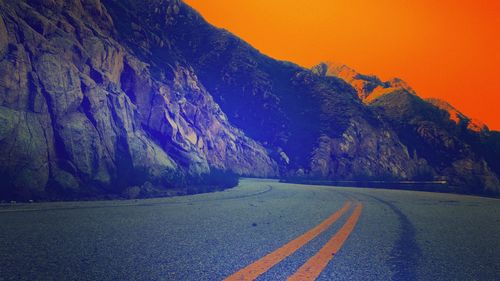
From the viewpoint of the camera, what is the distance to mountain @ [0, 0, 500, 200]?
1376 centimetres

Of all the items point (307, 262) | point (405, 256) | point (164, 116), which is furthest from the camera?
point (164, 116)

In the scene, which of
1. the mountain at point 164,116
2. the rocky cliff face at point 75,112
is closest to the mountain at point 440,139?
the mountain at point 164,116

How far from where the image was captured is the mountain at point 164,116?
45.1ft

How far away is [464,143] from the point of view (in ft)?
257

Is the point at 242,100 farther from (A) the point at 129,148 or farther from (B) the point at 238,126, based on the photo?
(A) the point at 129,148

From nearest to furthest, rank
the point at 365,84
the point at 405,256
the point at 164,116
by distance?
the point at 405,256, the point at 164,116, the point at 365,84

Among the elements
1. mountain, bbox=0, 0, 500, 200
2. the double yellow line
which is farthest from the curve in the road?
mountain, bbox=0, 0, 500, 200

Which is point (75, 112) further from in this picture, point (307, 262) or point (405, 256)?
point (405, 256)

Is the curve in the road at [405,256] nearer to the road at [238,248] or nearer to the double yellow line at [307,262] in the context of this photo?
the road at [238,248]

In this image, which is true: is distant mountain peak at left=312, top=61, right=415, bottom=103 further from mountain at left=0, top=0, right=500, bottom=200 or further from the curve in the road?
the curve in the road

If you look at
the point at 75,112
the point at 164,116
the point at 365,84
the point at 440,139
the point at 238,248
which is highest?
the point at 365,84

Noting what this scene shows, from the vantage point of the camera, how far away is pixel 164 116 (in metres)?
25.3

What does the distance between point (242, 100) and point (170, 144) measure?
42817 mm

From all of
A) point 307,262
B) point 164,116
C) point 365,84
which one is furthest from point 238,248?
point 365,84
